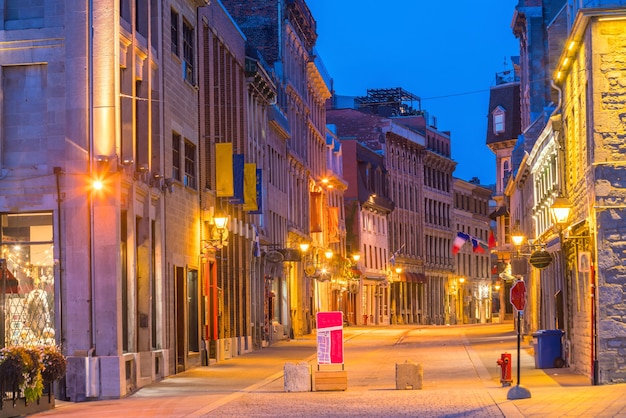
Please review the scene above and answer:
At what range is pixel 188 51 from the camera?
37000 mm

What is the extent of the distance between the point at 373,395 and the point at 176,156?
11.2 meters

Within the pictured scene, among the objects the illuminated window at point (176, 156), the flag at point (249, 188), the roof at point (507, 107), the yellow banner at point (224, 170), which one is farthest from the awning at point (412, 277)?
the illuminated window at point (176, 156)

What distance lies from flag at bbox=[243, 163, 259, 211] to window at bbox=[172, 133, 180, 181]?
27.5 ft

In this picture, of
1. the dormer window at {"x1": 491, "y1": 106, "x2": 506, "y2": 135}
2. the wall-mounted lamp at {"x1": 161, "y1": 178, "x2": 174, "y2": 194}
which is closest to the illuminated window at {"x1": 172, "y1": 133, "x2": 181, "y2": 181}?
the wall-mounted lamp at {"x1": 161, "y1": 178, "x2": 174, "y2": 194}

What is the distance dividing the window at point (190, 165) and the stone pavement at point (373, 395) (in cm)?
514

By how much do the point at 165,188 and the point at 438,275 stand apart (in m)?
86.0

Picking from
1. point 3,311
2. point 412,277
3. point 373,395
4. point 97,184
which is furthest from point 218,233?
point 412,277

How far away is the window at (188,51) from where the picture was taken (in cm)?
3641

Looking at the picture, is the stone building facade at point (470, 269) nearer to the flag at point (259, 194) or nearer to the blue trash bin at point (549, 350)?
the flag at point (259, 194)

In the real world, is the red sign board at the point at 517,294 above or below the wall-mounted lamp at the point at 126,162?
below

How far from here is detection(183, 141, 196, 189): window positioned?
120 ft

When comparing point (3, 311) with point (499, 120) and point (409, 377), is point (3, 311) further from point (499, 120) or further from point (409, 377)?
point (499, 120)

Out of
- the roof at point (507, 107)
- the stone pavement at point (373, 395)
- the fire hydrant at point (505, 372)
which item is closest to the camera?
the stone pavement at point (373, 395)

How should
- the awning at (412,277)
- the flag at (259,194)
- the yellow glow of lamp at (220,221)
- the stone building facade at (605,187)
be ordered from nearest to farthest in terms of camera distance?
1. the stone building facade at (605,187)
2. the yellow glow of lamp at (220,221)
3. the flag at (259,194)
4. the awning at (412,277)
